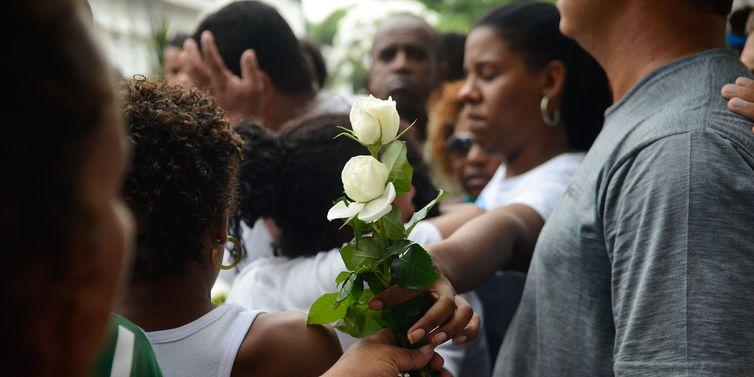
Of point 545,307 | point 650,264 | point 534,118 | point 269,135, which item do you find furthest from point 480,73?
point 650,264

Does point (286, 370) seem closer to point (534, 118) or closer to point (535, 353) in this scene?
point (535, 353)

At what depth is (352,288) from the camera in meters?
1.73

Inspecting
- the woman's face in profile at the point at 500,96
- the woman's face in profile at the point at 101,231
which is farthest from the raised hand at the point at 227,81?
the woman's face in profile at the point at 101,231

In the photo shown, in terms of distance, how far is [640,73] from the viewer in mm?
2207

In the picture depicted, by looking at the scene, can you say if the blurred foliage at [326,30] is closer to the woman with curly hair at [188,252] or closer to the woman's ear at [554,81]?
the woman's ear at [554,81]

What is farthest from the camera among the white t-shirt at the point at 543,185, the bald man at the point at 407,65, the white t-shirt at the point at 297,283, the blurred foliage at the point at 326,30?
the blurred foliage at the point at 326,30

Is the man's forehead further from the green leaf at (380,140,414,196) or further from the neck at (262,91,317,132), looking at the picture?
the green leaf at (380,140,414,196)

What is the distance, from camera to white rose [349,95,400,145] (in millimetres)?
1655

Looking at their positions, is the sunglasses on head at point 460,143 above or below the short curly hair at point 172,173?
below

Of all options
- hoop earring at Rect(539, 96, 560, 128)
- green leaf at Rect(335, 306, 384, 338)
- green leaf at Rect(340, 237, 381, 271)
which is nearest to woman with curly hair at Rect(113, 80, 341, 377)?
green leaf at Rect(335, 306, 384, 338)

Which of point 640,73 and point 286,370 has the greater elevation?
point 640,73

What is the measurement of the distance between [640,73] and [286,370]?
1338 millimetres

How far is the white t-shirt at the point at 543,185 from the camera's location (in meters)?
2.94

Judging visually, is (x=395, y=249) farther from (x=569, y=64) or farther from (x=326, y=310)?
(x=569, y=64)
